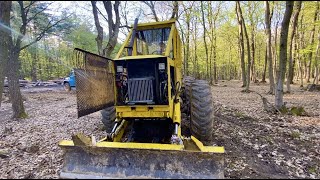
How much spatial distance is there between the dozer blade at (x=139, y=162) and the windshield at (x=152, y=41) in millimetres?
2720

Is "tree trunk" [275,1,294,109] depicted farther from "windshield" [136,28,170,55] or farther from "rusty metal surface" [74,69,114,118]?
"rusty metal surface" [74,69,114,118]

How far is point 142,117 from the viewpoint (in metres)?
4.29

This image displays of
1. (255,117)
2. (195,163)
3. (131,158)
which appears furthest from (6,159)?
(255,117)

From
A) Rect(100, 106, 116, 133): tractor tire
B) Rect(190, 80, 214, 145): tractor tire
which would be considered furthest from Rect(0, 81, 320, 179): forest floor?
Rect(100, 106, 116, 133): tractor tire

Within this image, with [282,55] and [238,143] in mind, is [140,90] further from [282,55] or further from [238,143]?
[282,55]

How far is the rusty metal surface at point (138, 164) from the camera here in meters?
3.11

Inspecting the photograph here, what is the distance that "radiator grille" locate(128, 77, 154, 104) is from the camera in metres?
4.23

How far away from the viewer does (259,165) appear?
4.05 meters

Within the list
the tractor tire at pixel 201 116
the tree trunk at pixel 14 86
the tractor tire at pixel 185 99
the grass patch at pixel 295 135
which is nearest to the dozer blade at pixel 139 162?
the tractor tire at pixel 201 116

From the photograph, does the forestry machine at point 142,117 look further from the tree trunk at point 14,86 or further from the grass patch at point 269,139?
the tree trunk at point 14,86

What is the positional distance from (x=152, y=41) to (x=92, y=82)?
2.18 m

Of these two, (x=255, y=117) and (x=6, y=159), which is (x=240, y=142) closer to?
(x=255, y=117)

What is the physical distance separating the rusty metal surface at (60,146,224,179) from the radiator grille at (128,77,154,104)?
43.8 inches

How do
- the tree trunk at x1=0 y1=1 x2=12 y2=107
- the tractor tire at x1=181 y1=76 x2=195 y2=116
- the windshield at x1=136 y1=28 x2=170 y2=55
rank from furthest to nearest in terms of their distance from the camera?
the tree trunk at x1=0 y1=1 x2=12 y2=107 → the tractor tire at x1=181 y1=76 x2=195 y2=116 → the windshield at x1=136 y1=28 x2=170 y2=55
